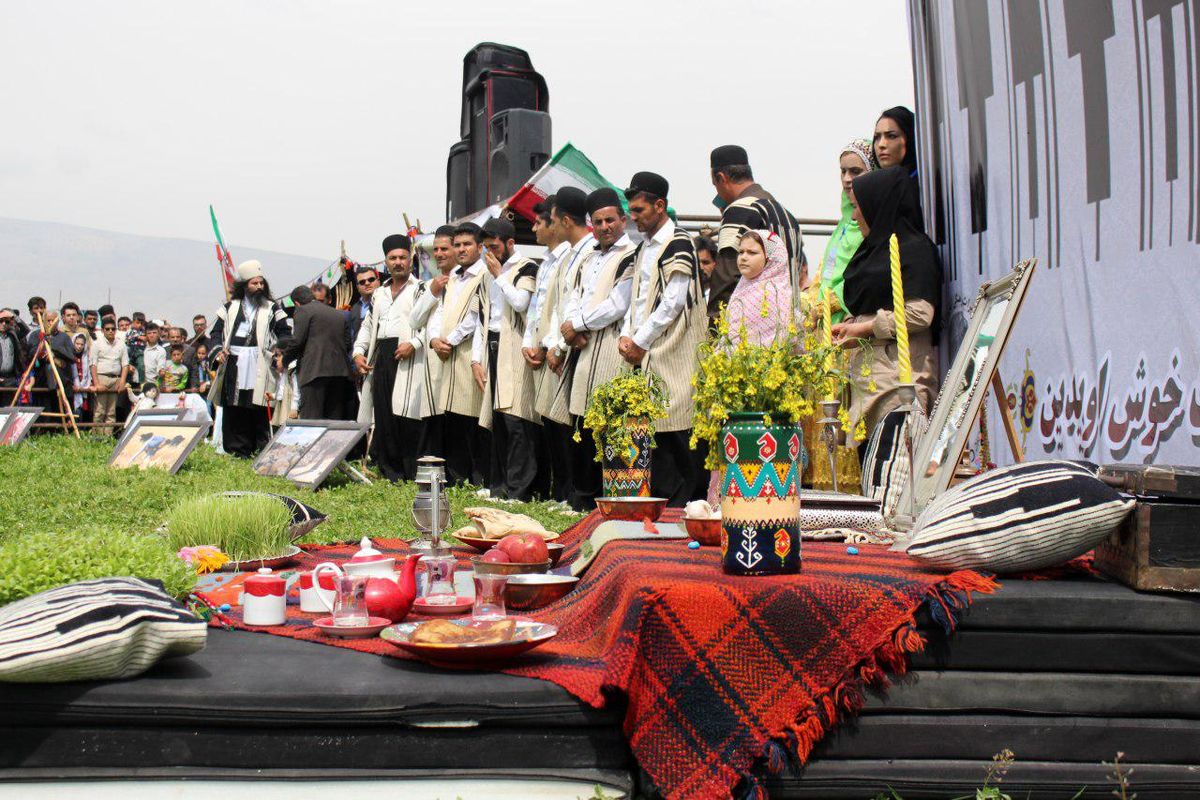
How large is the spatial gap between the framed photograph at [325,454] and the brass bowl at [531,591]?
493 centimetres

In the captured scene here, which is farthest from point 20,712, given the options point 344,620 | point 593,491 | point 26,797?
point 593,491

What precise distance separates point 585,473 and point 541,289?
143 centimetres

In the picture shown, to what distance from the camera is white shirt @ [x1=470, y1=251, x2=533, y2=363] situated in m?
8.35

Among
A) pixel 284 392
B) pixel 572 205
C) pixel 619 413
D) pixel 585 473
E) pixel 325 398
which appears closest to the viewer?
pixel 619 413

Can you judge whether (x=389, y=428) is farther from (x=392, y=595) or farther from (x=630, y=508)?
(x=392, y=595)

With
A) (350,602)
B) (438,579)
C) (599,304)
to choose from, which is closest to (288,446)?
(599,304)

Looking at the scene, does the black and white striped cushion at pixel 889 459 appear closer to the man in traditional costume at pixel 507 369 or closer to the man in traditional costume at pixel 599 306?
the man in traditional costume at pixel 599 306

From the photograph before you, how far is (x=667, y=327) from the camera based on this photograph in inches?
265

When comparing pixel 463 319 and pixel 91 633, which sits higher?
pixel 463 319

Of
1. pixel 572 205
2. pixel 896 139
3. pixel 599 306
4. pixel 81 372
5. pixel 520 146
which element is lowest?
pixel 599 306

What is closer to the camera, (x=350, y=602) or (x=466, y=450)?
(x=350, y=602)

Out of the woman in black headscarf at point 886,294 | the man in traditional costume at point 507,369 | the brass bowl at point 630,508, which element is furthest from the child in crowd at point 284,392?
the brass bowl at point 630,508

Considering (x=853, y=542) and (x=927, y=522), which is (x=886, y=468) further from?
(x=927, y=522)

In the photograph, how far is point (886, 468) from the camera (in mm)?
4156
